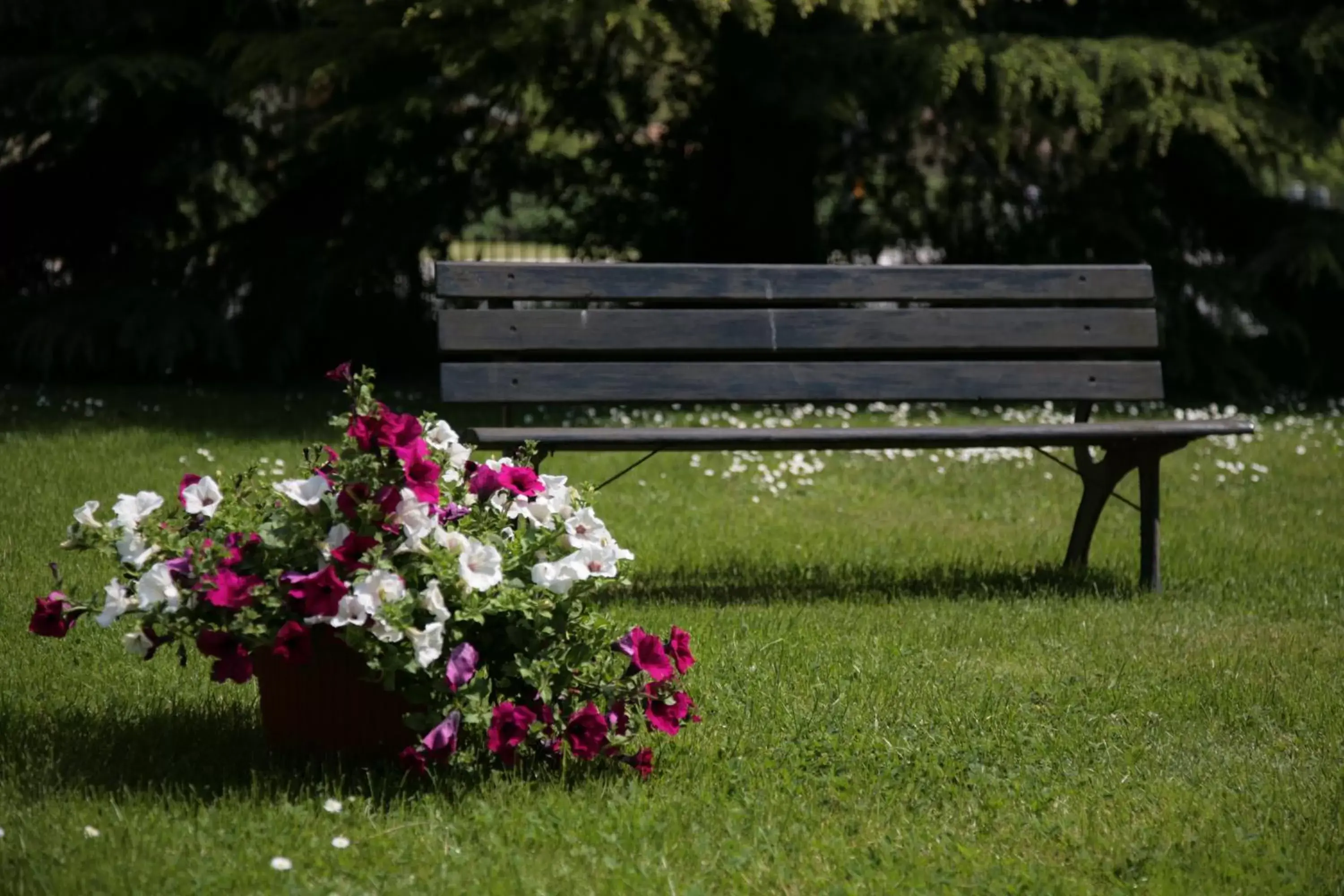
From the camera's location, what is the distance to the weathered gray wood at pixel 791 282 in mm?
5074

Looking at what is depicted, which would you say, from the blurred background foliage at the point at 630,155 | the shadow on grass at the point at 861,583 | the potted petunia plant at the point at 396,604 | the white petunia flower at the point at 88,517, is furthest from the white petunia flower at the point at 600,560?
the blurred background foliage at the point at 630,155

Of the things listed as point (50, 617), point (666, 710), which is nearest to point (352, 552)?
point (50, 617)

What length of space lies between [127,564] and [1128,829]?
2074 mm

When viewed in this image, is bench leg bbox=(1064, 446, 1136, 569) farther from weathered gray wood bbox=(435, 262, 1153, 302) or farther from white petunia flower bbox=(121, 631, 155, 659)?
white petunia flower bbox=(121, 631, 155, 659)

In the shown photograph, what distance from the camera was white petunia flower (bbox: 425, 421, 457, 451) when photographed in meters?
3.50

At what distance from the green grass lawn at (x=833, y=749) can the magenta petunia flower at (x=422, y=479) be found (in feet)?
1.94

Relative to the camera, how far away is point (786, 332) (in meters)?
5.34

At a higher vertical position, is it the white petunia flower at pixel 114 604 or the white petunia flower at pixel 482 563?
the white petunia flower at pixel 482 563

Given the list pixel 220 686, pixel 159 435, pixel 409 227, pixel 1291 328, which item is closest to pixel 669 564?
pixel 220 686

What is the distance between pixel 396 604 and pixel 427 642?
9 centimetres

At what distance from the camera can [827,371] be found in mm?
5359

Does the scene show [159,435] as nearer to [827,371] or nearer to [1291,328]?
[827,371]

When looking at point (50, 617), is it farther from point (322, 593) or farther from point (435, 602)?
point (435, 602)

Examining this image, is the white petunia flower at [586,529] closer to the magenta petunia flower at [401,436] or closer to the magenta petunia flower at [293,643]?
the magenta petunia flower at [401,436]
